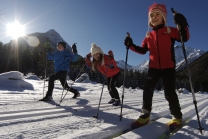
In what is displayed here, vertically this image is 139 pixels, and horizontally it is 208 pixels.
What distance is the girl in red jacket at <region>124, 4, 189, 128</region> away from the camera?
2897 mm

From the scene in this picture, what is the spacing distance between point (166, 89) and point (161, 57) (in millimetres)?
592

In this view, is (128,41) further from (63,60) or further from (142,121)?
(63,60)

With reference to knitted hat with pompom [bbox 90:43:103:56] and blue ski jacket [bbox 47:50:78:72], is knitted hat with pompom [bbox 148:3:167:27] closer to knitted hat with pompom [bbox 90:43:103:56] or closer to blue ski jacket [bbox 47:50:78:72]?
knitted hat with pompom [bbox 90:43:103:56]

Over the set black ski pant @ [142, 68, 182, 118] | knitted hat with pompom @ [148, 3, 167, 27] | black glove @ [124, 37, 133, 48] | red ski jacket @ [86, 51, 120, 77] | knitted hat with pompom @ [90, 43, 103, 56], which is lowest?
black ski pant @ [142, 68, 182, 118]

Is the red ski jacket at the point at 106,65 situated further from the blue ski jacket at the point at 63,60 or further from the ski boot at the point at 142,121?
the ski boot at the point at 142,121

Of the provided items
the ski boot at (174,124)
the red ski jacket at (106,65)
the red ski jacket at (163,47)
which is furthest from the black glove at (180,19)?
the red ski jacket at (106,65)

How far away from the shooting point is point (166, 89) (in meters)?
3.09

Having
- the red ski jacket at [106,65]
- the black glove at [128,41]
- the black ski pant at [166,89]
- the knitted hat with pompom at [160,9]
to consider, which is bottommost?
the black ski pant at [166,89]

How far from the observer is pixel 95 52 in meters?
5.06

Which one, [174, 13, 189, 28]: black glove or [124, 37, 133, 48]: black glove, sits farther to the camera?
[124, 37, 133, 48]: black glove

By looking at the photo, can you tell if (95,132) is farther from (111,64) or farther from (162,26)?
(111,64)

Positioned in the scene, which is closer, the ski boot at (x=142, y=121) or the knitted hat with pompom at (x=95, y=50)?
the ski boot at (x=142, y=121)

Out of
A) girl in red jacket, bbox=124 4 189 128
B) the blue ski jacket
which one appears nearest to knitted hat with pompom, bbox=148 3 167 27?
girl in red jacket, bbox=124 4 189 128

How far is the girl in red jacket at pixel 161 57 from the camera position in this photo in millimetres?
2897
